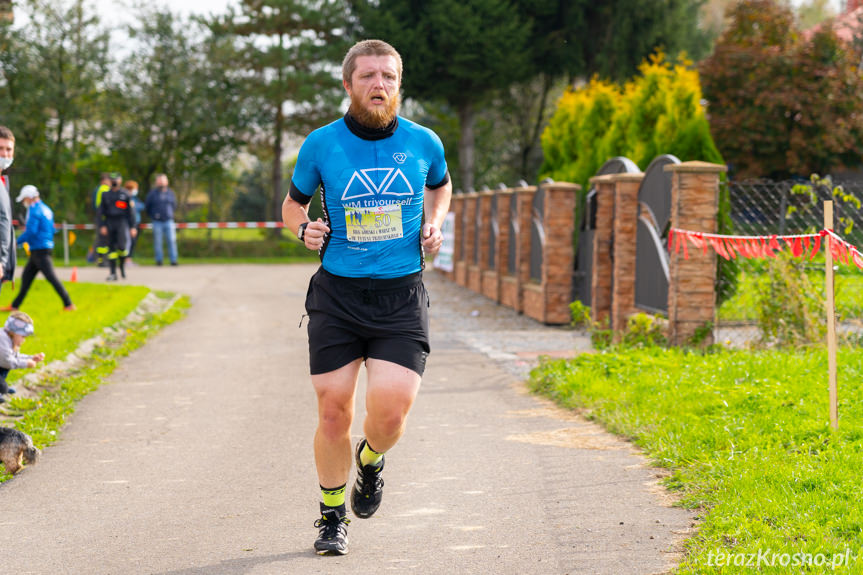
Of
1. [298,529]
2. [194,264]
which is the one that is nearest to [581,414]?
[298,529]

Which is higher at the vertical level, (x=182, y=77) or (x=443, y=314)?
(x=182, y=77)

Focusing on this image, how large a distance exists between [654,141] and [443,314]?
3962 mm

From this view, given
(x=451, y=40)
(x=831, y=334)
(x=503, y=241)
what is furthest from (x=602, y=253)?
(x=451, y=40)

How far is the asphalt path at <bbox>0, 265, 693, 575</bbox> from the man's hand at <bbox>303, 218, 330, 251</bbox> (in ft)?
4.25

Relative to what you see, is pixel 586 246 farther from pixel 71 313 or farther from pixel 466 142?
pixel 466 142

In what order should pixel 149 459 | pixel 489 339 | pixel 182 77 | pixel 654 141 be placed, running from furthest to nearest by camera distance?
pixel 182 77 → pixel 654 141 → pixel 489 339 → pixel 149 459

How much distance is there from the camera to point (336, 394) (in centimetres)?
459

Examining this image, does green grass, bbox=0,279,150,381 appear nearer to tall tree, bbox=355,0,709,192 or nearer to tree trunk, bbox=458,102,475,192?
tall tree, bbox=355,0,709,192

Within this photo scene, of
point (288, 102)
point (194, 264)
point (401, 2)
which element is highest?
point (401, 2)

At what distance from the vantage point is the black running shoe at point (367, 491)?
4844mm

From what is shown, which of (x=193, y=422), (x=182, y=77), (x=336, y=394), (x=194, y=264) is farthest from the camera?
(x=182, y=77)

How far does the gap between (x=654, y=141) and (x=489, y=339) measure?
3936 millimetres

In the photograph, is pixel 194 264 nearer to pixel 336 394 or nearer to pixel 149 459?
pixel 149 459

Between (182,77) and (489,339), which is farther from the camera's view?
(182,77)
